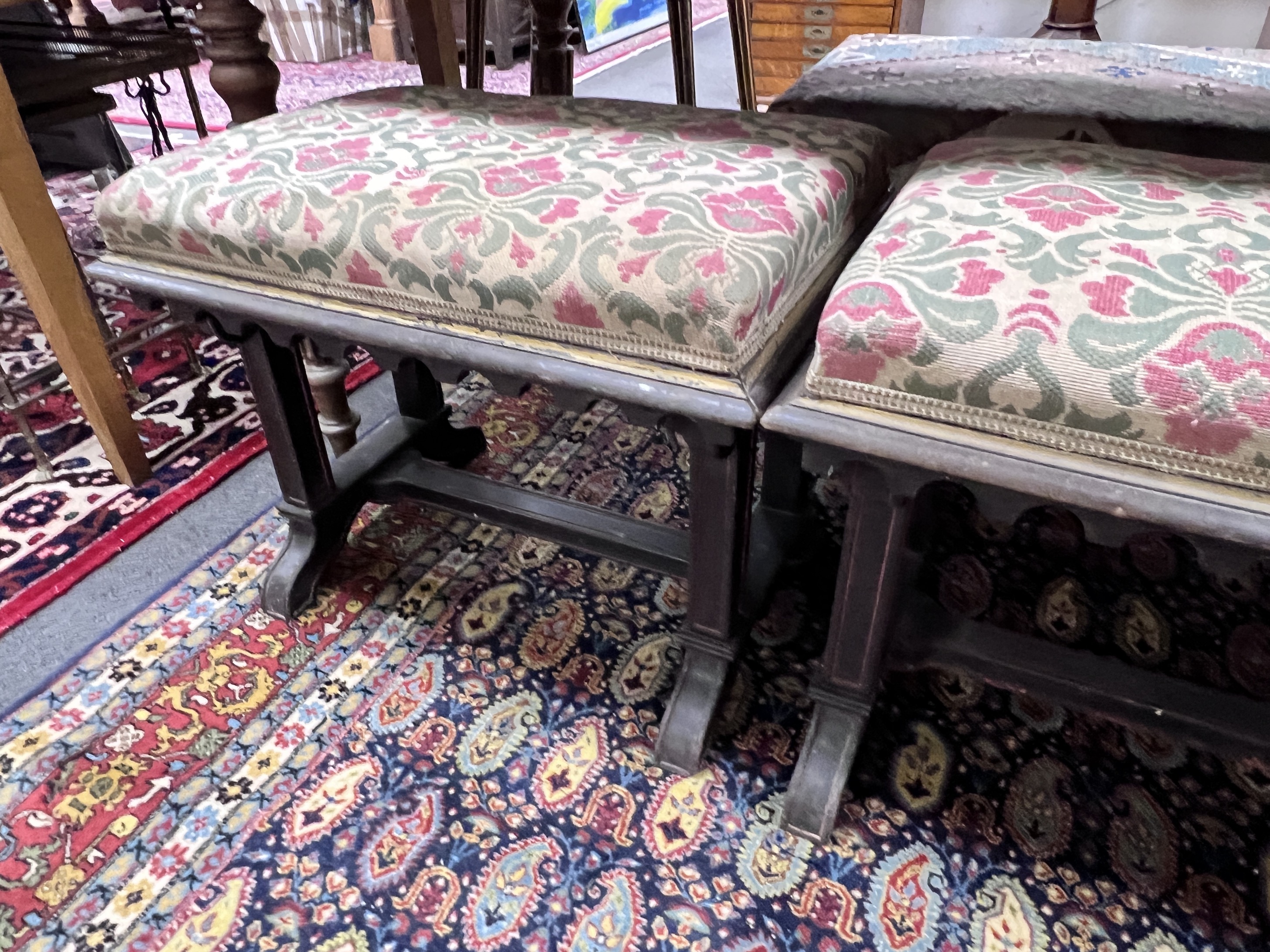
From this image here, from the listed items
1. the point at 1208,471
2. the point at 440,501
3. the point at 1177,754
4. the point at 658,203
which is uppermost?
the point at 658,203

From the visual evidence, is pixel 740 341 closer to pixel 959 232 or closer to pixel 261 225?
pixel 959 232

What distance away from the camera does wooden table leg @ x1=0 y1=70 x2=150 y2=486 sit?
96 centimetres

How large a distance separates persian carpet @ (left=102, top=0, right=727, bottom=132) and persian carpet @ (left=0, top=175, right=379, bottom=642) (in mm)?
1514

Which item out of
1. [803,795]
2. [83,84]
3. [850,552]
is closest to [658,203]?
[850,552]

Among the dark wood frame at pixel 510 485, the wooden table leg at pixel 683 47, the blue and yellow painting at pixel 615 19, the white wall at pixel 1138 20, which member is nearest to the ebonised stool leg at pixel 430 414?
the dark wood frame at pixel 510 485

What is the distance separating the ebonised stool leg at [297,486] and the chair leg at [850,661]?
0.57 metres

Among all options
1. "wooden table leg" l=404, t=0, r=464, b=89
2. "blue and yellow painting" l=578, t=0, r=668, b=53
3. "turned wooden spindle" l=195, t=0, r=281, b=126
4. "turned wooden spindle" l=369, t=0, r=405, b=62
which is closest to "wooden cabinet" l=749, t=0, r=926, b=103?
"blue and yellow painting" l=578, t=0, r=668, b=53

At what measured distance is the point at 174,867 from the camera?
73cm

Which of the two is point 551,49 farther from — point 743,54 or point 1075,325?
point 1075,325

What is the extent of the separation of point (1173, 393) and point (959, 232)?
17 cm

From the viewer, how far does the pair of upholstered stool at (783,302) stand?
1.62 feet

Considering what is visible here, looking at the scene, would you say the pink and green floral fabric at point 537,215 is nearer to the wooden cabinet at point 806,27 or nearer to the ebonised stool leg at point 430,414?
the ebonised stool leg at point 430,414

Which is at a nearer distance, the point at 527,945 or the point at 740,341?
the point at 740,341

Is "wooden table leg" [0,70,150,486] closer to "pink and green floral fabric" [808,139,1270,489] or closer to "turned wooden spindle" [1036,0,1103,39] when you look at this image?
"pink and green floral fabric" [808,139,1270,489]
